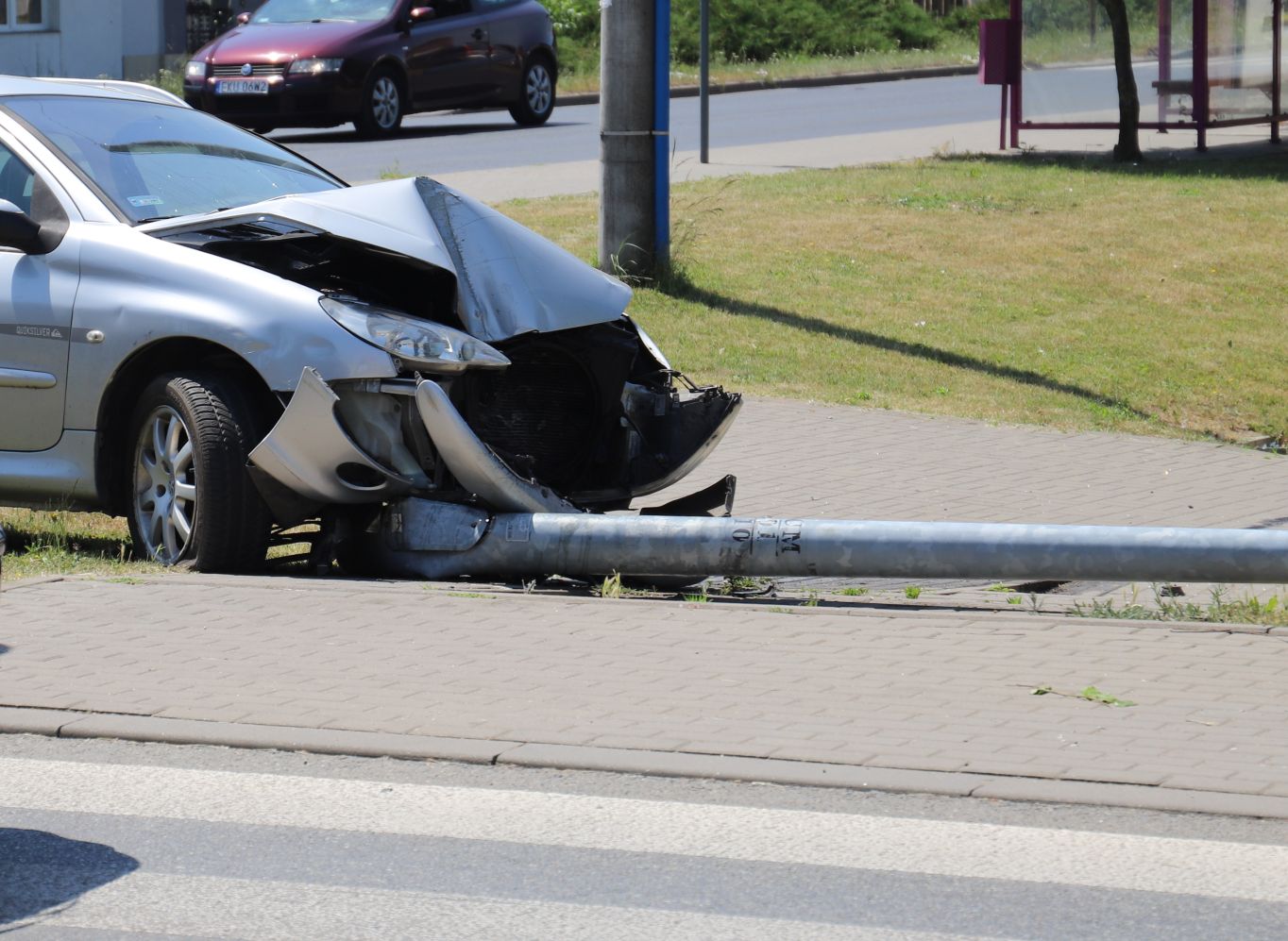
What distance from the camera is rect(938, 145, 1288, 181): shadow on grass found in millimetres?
20969

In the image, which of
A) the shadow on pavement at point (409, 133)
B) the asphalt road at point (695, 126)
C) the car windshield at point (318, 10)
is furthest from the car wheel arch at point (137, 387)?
the car windshield at point (318, 10)

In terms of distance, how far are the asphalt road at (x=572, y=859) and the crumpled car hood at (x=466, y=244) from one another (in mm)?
2407

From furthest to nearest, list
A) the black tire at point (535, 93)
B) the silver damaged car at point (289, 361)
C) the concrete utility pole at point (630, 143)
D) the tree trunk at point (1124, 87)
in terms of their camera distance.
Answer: the black tire at point (535, 93)
the tree trunk at point (1124, 87)
the concrete utility pole at point (630, 143)
the silver damaged car at point (289, 361)

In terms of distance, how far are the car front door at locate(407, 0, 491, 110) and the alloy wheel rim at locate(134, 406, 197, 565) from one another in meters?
16.4

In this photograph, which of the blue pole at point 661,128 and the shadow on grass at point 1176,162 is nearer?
the blue pole at point 661,128

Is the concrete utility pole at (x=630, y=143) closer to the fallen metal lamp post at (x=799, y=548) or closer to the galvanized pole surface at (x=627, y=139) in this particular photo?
the galvanized pole surface at (x=627, y=139)

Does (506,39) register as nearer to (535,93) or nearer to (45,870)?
(535,93)

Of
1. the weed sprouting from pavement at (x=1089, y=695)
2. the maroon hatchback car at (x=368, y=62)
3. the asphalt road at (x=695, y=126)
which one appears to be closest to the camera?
the weed sprouting from pavement at (x=1089, y=695)

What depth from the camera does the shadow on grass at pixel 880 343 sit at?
12.4 meters

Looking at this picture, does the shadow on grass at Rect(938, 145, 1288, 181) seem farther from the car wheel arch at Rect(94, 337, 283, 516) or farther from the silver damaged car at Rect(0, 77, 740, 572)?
the car wheel arch at Rect(94, 337, 283, 516)

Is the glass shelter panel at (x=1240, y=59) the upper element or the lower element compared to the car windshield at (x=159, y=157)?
upper

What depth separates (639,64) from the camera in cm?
1352

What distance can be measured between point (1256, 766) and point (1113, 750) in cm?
37

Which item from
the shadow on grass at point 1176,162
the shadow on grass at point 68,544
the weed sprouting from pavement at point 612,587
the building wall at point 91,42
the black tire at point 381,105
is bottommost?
the shadow on grass at point 68,544
